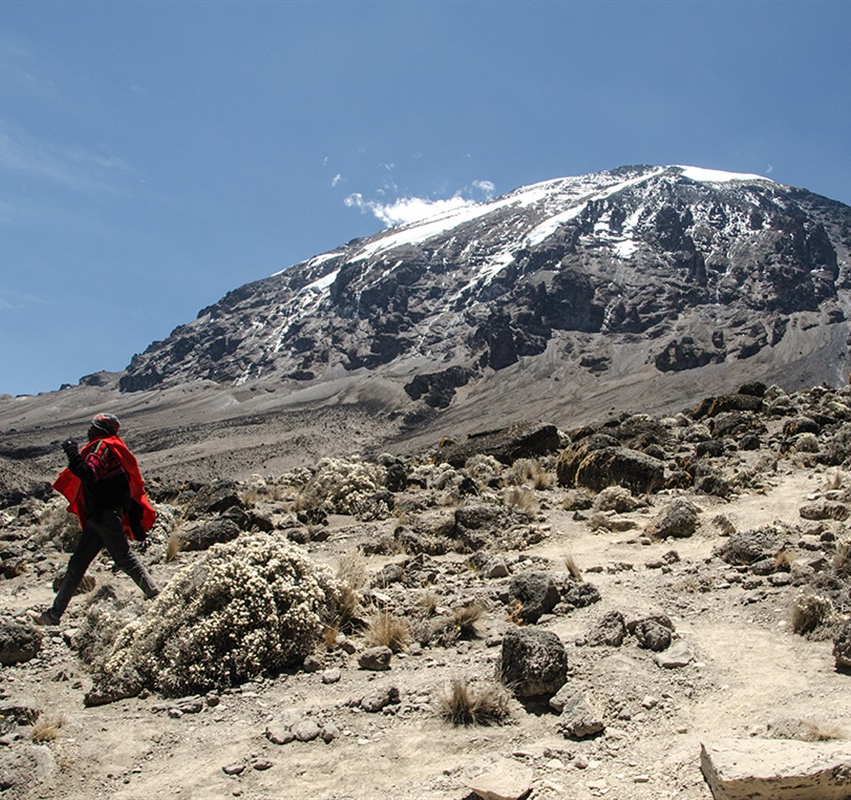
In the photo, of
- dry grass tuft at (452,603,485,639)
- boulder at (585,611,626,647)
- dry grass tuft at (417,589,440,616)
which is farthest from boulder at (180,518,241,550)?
boulder at (585,611,626,647)

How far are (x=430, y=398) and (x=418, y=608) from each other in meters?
111

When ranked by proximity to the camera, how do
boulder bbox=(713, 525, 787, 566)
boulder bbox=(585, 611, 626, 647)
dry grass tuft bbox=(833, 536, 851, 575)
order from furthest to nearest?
boulder bbox=(713, 525, 787, 566) → dry grass tuft bbox=(833, 536, 851, 575) → boulder bbox=(585, 611, 626, 647)

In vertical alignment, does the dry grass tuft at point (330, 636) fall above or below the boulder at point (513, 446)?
below

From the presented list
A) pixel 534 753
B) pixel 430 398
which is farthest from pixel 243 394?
pixel 534 753

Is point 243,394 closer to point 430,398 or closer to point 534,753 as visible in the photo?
point 430,398

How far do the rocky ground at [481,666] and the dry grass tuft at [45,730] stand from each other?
0.06 ft

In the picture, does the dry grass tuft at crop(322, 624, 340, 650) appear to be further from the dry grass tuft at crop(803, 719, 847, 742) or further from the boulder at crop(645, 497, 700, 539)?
the boulder at crop(645, 497, 700, 539)

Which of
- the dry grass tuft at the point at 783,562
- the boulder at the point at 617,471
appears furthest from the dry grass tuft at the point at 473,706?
the boulder at the point at 617,471

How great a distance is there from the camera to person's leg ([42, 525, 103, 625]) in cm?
596

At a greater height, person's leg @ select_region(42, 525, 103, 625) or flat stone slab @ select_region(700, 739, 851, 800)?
person's leg @ select_region(42, 525, 103, 625)

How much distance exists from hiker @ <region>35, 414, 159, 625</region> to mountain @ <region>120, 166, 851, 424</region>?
103m

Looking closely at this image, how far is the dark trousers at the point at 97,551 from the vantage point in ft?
19.7

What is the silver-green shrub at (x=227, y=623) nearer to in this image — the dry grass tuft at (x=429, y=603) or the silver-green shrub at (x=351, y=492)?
the dry grass tuft at (x=429, y=603)

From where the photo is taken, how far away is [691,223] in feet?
588
